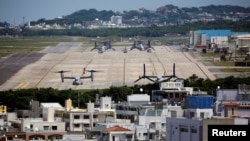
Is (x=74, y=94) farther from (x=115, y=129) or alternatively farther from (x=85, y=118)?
(x=115, y=129)

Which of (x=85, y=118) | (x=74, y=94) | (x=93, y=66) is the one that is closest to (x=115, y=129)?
(x=85, y=118)

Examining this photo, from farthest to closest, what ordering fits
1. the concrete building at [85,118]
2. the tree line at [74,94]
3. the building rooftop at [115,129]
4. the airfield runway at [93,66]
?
the airfield runway at [93,66] → the tree line at [74,94] → the concrete building at [85,118] → the building rooftop at [115,129]

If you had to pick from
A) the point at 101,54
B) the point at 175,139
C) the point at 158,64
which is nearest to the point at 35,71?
the point at 158,64

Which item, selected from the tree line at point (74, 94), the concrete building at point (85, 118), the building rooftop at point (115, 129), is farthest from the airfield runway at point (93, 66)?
the building rooftop at point (115, 129)

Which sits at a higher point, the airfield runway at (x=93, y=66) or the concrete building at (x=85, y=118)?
the concrete building at (x=85, y=118)

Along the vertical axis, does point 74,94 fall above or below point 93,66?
above

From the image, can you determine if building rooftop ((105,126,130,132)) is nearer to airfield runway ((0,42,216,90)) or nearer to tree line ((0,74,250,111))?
tree line ((0,74,250,111))

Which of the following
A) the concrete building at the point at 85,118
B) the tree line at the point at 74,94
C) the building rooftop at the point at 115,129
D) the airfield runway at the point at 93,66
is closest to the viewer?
the building rooftop at the point at 115,129

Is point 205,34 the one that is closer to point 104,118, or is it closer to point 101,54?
point 101,54

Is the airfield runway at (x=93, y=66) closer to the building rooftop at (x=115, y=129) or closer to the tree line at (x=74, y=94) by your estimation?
the tree line at (x=74, y=94)
